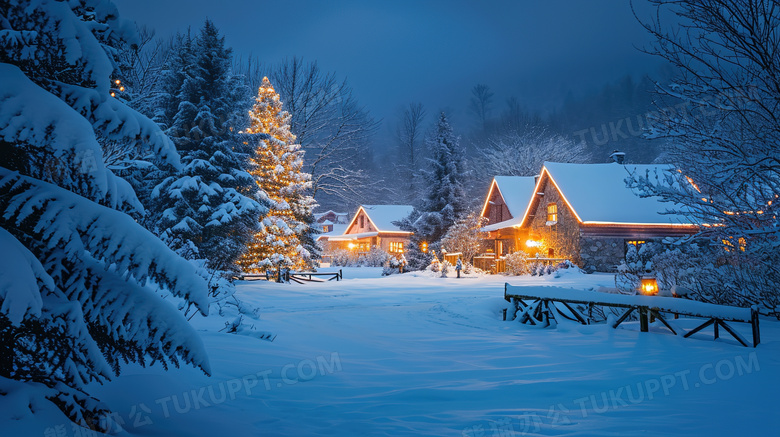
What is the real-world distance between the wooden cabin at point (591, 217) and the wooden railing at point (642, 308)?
1600 centimetres

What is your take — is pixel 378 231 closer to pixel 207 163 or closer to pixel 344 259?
pixel 344 259

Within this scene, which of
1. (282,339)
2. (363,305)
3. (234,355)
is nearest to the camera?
(234,355)

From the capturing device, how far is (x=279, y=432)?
375 centimetres

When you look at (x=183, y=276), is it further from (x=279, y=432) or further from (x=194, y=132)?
(x=194, y=132)

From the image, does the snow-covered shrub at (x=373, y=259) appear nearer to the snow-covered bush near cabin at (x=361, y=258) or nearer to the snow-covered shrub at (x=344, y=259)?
the snow-covered bush near cabin at (x=361, y=258)

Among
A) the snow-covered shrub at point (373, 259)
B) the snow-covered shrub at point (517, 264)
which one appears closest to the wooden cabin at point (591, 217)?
the snow-covered shrub at point (517, 264)

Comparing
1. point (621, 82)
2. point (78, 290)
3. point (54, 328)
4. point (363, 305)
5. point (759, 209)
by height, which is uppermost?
point (621, 82)

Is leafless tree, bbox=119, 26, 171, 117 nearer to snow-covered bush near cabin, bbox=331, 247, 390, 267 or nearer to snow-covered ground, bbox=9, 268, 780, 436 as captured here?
snow-covered ground, bbox=9, 268, 780, 436

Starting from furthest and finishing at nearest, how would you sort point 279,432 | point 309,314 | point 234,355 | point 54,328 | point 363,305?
point 363,305 < point 309,314 < point 234,355 < point 279,432 < point 54,328

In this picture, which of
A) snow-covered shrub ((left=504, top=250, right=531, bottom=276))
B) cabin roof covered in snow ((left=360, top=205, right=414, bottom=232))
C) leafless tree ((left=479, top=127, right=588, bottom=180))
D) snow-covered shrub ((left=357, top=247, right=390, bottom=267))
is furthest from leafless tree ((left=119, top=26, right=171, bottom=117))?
leafless tree ((left=479, top=127, right=588, bottom=180))

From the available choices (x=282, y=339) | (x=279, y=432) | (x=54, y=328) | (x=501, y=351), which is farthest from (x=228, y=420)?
(x=501, y=351)

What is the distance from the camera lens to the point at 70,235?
2.63 meters

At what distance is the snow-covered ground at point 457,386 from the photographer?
3.96m

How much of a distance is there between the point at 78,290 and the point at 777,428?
5.47 metres
